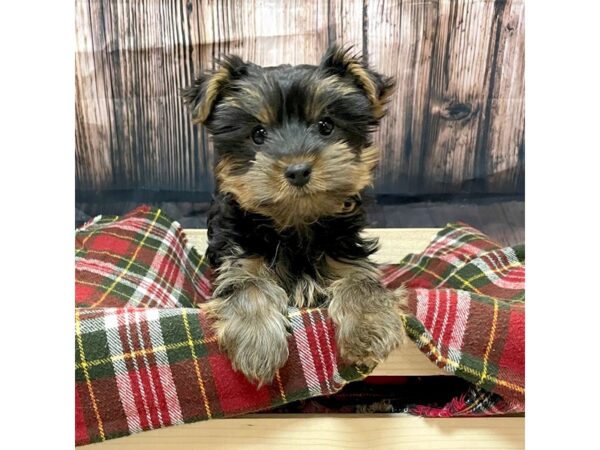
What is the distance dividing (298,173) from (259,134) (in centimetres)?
32

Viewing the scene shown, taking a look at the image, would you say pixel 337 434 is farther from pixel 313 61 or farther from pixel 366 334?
pixel 313 61

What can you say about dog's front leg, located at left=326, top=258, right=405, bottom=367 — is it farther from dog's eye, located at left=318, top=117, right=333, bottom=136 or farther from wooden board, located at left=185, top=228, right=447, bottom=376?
wooden board, located at left=185, top=228, right=447, bottom=376

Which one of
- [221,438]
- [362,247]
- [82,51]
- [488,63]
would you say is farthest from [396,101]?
[221,438]

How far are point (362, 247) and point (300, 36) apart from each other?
138cm

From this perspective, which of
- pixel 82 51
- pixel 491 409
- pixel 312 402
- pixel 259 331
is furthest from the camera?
pixel 82 51

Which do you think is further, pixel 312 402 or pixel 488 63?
pixel 488 63

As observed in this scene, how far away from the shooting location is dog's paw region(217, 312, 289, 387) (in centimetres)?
184

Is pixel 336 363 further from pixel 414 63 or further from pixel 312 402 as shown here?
pixel 414 63

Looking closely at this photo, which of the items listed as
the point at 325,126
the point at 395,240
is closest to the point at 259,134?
the point at 325,126

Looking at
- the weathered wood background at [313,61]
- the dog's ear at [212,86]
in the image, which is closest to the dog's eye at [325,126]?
the dog's ear at [212,86]

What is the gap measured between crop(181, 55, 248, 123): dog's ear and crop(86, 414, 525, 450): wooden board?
1.13 metres

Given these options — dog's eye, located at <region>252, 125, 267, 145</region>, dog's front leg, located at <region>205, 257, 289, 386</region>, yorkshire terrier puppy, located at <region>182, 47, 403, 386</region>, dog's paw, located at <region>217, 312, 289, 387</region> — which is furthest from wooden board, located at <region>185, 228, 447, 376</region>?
dog's paw, located at <region>217, 312, 289, 387</region>

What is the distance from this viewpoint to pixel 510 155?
3334mm

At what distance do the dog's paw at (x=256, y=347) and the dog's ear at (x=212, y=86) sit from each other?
2.82 ft
